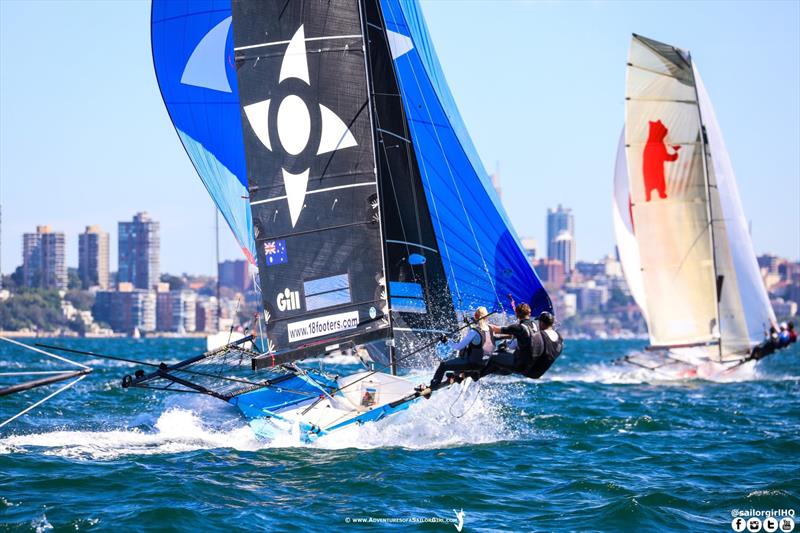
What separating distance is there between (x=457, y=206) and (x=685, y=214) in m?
12.1

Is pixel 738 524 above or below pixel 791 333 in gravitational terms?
below

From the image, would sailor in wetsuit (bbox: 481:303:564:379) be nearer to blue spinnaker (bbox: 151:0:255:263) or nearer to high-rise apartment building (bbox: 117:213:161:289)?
blue spinnaker (bbox: 151:0:255:263)

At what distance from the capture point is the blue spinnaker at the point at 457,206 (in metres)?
13.7

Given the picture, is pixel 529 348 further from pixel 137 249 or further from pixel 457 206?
pixel 137 249

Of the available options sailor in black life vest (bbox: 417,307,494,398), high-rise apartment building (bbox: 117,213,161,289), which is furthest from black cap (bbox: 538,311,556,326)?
high-rise apartment building (bbox: 117,213,161,289)

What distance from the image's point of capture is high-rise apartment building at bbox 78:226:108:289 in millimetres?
168500

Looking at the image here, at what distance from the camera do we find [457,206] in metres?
13.8

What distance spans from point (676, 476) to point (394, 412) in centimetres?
291

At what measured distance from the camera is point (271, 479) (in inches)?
419

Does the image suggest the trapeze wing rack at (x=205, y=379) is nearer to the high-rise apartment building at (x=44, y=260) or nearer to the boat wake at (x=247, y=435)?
the boat wake at (x=247, y=435)

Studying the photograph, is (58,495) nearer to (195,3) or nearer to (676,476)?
(676,476)

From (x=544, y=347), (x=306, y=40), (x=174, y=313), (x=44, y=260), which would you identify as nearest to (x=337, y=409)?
(x=544, y=347)

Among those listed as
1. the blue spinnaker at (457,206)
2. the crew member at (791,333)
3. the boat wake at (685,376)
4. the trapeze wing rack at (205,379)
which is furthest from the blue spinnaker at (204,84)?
the crew member at (791,333)

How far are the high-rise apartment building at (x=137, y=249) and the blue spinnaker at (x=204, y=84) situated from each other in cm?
15371
